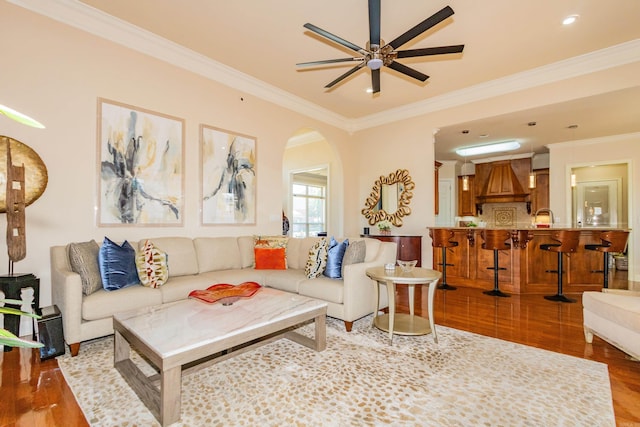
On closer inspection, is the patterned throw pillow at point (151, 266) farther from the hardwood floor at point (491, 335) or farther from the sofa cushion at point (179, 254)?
the hardwood floor at point (491, 335)

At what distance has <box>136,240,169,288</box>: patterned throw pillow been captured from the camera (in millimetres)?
3031

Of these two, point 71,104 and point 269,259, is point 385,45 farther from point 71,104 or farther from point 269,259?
point 71,104

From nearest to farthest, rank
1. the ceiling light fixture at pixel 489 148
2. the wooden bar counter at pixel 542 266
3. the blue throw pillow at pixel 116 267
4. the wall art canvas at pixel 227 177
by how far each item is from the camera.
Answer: the blue throw pillow at pixel 116 267
the wall art canvas at pixel 227 177
the wooden bar counter at pixel 542 266
the ceiling light fixture at pixel 489 148

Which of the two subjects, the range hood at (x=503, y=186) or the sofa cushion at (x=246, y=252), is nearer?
the sofa cushion at (x=246, y=252)

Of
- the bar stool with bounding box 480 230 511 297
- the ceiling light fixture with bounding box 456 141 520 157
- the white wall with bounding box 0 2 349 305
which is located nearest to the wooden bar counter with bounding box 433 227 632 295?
the bar stool with bounding box 480 230 511 297

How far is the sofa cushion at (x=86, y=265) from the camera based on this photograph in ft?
8.91

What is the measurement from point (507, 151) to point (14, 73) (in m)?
8.71

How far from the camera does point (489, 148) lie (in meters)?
7.25

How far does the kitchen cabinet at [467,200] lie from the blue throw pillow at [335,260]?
21.4 feet

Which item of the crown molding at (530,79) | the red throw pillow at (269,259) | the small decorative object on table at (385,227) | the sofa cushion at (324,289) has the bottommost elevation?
the sofa cushion at (324,289)

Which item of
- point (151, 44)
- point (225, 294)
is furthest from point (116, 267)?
point (151, 44)

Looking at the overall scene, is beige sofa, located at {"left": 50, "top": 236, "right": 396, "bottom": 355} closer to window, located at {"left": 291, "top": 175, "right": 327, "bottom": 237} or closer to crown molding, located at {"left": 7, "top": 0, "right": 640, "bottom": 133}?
crown molding, located at {"left": 7, "top": 0, "right": 640, "bottom": 133}

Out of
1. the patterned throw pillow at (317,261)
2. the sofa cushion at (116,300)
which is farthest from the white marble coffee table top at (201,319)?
the patterned throw pillow at (317,261)

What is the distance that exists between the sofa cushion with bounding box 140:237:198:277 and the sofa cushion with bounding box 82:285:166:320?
1.71ft
